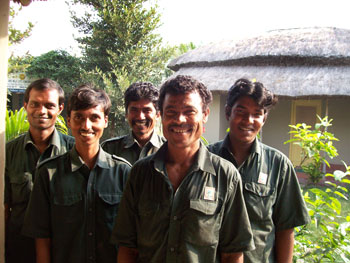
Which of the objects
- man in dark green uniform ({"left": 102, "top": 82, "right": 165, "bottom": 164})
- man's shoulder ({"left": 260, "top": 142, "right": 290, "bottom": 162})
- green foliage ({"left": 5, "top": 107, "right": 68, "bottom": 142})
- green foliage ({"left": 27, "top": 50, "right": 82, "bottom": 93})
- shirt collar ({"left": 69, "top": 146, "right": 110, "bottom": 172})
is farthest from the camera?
green foliage ({"left": 27, "top": 50, "right": 82, "bottom": 93})

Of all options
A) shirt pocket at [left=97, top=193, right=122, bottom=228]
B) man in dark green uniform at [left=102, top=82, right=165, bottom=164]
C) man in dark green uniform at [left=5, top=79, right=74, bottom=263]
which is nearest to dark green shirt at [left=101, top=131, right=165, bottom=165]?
man in dark green uniform at [left=102, top=82, right=165, bottom=164]

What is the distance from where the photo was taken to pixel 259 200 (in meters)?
1.87

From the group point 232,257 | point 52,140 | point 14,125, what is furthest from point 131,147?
point 14,125

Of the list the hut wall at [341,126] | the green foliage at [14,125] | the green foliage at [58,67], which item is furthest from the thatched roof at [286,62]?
the green foliage at [14,125]

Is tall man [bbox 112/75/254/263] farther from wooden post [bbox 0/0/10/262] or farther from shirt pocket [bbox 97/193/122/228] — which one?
wooden post [bbox 0/0/10/262]

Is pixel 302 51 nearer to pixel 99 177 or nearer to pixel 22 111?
pixel 22 111

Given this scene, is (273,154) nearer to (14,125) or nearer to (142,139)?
(142,139)

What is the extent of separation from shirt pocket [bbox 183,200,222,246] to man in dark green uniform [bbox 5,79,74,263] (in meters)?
1.26

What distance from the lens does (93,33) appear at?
13359 mm

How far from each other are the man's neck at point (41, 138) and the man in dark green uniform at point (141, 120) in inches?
23.5

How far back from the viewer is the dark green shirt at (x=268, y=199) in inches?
72.6

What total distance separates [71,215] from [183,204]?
67cm

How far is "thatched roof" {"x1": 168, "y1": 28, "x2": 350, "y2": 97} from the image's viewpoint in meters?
10.5

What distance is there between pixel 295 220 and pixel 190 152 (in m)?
0.79
